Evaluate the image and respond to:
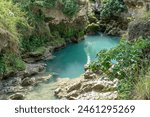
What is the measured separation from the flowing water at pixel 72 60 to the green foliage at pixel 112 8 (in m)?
2.65

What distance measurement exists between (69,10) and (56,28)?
1.56 m

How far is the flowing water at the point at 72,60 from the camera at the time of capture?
15.3 m

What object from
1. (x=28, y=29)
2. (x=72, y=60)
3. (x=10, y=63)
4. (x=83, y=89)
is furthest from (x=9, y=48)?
(x=72, y=60)

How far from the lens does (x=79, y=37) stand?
28.6 metres

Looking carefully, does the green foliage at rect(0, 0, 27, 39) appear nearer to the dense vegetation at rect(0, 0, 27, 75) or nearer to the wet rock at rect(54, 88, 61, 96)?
the dense vegetation at rect(0, 0, 27, 75)

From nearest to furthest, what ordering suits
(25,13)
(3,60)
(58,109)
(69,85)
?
1. (58,109)
2. (69,85)
3. (3,60)
4. (25,13)

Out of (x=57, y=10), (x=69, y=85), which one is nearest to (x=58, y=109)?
(x=69, y=85)

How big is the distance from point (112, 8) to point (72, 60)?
467 inches

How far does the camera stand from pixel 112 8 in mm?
32656

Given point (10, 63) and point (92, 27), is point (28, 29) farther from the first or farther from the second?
point (92, 27)

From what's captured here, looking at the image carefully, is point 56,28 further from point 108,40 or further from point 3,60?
point 3,60

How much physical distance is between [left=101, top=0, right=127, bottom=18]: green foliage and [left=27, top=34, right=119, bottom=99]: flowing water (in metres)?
2.65

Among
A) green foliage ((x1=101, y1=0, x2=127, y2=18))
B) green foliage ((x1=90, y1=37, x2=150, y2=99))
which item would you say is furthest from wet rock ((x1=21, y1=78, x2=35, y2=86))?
green foliage ((x1=101, y1=0, x2=127, y2=18))

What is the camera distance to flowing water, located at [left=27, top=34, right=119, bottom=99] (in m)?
15.3
